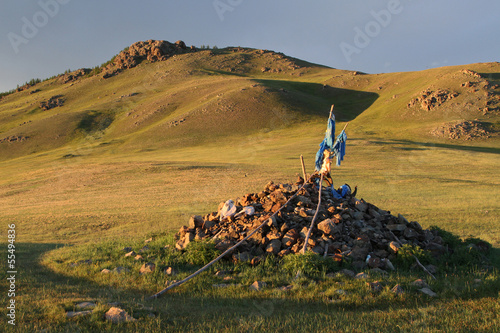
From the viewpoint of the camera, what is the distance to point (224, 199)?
2003 centimetres

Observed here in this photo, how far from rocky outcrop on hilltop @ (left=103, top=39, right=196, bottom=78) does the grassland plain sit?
2853 inches

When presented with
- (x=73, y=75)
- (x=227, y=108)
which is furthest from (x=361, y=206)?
(x=73, y=75)

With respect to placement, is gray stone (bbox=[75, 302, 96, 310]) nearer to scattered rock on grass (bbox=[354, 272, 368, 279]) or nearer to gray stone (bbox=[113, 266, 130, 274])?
gray stone (bbox=[113, 266, 130, 274])

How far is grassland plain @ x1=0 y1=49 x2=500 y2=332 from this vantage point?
5.79 metres

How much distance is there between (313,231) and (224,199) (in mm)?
11251

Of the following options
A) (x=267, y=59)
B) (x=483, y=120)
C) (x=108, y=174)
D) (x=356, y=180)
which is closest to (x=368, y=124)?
(x=483, y=120)

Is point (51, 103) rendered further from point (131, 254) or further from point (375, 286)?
point (375, 286)

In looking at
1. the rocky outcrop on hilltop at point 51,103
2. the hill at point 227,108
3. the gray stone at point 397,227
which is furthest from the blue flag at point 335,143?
the rocky outcrop on hilltop at point 51,103

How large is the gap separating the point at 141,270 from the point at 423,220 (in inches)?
457

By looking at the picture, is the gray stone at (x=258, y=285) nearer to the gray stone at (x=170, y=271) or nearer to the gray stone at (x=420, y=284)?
the gray stone at (x=170, y=271)

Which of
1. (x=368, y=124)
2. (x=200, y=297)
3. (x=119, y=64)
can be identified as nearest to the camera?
(x=200, y=297)

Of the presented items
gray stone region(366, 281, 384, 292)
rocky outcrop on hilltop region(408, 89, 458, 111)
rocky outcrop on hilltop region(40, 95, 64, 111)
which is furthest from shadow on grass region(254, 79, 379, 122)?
gray stone region(366, 281, 384, 292)

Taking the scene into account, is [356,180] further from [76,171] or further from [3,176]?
[3,176]

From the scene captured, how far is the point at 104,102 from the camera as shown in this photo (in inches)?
4040
